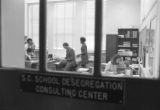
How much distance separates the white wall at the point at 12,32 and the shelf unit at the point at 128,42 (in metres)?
6.20

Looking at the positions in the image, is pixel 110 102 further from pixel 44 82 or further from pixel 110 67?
pixel 110 67

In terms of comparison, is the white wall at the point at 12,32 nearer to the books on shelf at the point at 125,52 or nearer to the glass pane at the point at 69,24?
the books on shelf at the point at 125,52

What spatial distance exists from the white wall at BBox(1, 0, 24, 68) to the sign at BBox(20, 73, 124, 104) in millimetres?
445

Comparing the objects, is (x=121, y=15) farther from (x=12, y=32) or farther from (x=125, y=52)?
(x=12, y=32)

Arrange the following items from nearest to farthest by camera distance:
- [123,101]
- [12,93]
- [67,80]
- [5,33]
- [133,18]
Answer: [123,101]
[67,80]
[12,93]
[5,33]
[133,18]

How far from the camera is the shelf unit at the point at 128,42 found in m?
8.50

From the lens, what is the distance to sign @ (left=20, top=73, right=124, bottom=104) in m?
1.83

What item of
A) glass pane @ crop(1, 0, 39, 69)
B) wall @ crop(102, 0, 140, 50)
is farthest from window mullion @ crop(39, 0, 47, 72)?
wall @ crop(102, 0, 140, 50)

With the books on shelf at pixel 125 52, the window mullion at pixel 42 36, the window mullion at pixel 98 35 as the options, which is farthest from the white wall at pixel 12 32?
the books on shelf at pixel 125 52

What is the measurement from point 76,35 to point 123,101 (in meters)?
8.25

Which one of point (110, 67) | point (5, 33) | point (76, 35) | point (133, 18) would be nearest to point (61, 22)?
point (76, 35)

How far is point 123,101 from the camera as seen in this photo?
5.96ft

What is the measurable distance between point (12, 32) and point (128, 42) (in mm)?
6621

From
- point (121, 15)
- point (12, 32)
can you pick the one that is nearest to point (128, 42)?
point (121, 15)
